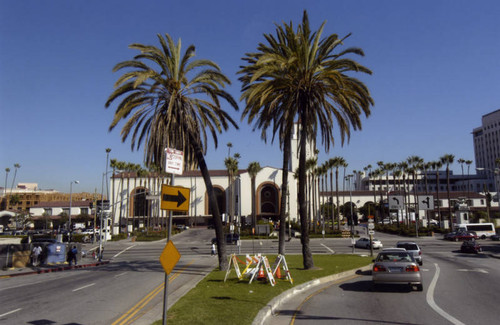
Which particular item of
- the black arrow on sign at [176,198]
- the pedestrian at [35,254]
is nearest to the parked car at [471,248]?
the black arrow on sign at [176,198]

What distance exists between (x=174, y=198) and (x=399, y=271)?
9891 millimetres

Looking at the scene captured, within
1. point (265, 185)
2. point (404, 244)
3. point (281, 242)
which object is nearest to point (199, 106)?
point (281, 242)

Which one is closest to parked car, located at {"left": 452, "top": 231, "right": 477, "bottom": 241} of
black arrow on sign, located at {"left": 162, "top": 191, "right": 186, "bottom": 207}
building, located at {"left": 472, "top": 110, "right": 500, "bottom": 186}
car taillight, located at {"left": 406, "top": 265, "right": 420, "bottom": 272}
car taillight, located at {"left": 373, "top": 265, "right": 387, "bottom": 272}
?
car taillight, located at {"left": 406, "top": 265, "right": 420, "bottom": 272}

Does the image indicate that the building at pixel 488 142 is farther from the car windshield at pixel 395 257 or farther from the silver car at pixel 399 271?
the silver car at pixel 399 271

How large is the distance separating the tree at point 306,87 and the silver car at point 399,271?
675 centimetres

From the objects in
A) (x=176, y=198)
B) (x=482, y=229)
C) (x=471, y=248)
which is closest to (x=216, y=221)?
(x=176, y=198)

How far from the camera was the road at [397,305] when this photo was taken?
33.0 ft

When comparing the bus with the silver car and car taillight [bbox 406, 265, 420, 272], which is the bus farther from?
car taillight [bbox 406, 265, 420, 272]

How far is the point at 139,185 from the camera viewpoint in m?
98.6

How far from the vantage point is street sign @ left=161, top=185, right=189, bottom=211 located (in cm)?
830

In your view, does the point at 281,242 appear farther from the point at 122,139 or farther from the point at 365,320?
the point at 365,320

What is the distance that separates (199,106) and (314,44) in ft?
24.9

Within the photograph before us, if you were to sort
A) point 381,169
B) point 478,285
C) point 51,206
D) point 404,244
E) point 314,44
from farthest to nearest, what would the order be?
point 51,206, point 381,169, point 404,244, point 314,44, point 478,285

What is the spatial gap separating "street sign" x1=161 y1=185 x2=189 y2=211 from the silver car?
912 cm
